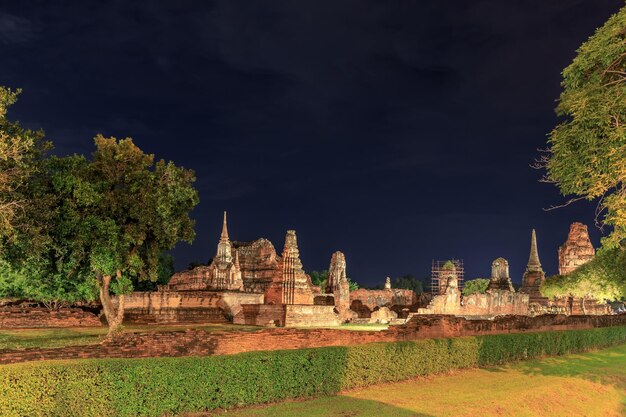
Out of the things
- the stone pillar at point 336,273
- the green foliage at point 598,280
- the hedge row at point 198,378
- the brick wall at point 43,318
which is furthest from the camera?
A: the stone pillar at point 336,273

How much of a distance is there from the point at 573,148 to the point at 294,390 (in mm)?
9186

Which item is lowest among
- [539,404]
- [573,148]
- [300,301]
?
[539,404]

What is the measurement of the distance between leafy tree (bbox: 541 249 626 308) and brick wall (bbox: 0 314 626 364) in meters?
9.53

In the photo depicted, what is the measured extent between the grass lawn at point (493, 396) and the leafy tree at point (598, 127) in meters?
4.43

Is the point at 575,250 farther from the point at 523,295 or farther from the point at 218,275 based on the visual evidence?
the point at 218,275

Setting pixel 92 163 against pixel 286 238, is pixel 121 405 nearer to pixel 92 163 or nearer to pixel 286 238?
pixel 92 163

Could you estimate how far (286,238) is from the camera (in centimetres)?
3516

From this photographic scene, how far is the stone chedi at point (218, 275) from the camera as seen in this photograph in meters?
41.3

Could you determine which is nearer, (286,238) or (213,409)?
(213,409)

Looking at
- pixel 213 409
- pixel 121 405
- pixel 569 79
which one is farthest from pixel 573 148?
pixel 121 405

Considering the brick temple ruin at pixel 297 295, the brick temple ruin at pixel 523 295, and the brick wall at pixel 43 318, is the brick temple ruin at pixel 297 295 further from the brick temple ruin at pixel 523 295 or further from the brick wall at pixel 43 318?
the brick wall at pixel 43 318

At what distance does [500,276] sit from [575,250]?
660 cm

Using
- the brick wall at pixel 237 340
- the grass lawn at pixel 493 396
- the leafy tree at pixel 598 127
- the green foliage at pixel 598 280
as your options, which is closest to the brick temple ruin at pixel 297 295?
the green foliage at pixel 598 280

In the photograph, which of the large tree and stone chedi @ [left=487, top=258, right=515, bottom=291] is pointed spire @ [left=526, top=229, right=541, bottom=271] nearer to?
stone chedi @ [left=487, top=258, right=515, bottom=291]
